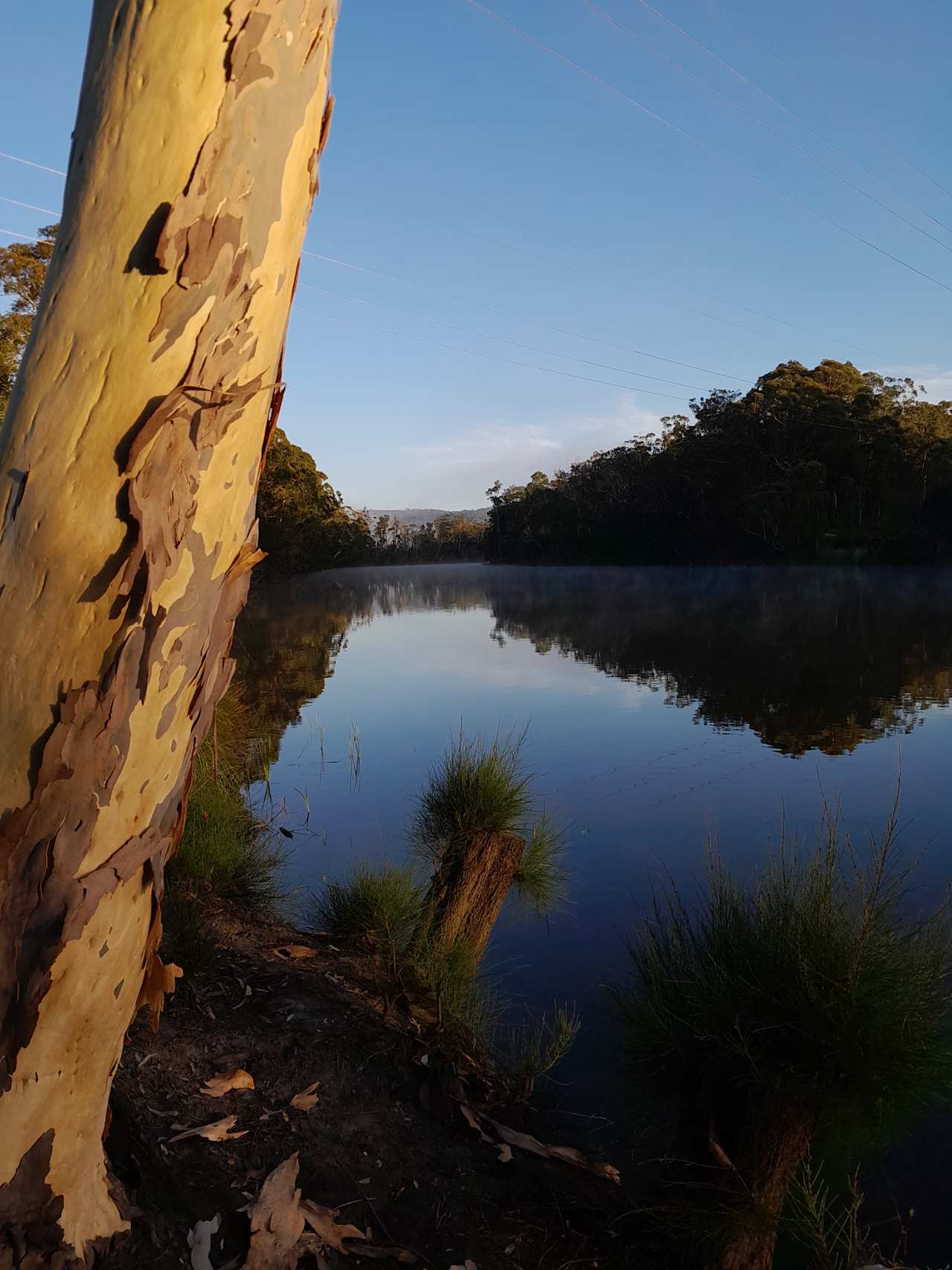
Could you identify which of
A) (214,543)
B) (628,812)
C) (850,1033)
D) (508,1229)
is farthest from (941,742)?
(214,543)

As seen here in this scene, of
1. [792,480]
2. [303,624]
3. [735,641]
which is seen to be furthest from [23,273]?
[792,480]

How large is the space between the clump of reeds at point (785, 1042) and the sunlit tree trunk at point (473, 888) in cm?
119

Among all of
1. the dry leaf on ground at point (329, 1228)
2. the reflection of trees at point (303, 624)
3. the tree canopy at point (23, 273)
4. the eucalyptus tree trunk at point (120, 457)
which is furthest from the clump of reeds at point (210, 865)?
the tree canopy at point (23, 273)

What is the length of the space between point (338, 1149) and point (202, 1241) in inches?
20.6

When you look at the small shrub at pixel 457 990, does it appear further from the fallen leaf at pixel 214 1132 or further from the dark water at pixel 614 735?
the fallen leaf at pixel 214 1132

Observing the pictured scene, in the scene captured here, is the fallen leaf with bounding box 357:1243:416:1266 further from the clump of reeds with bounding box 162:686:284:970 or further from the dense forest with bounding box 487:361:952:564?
the dense forest with bounding box 487:361:952:564

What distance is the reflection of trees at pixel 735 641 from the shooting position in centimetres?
948

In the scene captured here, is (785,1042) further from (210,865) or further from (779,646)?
(779,646)

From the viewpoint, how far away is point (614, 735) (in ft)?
27.6

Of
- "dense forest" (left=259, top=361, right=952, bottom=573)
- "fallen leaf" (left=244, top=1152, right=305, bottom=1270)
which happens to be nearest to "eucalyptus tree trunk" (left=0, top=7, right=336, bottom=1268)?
"fallen leaf" (left=244, top=1152, right=305, bottom=1270)

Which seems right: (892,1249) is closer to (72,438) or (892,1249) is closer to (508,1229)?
(508,1229)

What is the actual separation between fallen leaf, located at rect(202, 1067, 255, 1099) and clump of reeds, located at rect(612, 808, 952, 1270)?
1056 mm

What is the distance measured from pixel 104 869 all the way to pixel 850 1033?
5.96 feet

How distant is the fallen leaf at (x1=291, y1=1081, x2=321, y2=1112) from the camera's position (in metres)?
2.39
